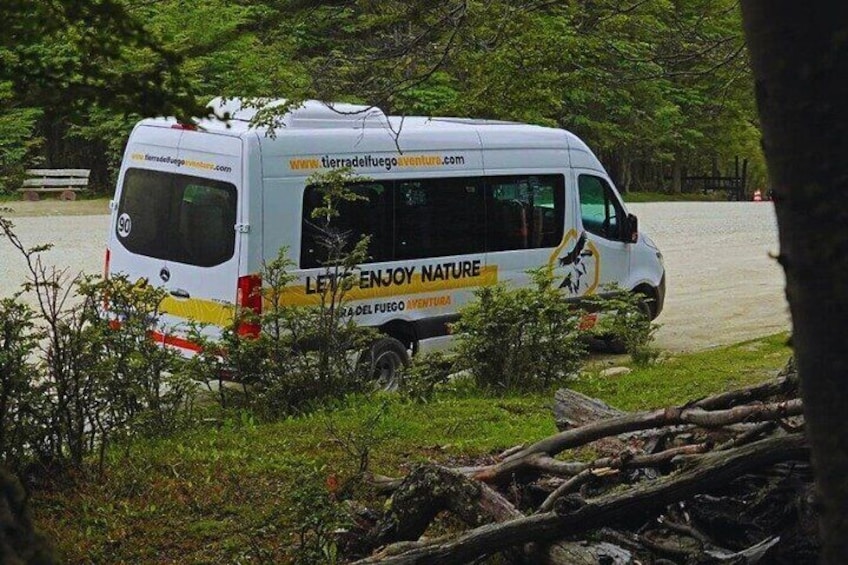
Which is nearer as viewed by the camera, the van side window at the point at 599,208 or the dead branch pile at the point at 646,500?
the dead branch pile at the point at 646,500

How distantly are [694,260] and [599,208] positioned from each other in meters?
12.1

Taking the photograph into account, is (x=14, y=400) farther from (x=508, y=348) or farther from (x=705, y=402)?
(x=508, y=348)

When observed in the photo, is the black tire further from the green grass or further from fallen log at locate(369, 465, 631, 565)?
fallen log at locate(369, 465, 631, 565)

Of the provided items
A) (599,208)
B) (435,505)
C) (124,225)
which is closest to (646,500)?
(435,505)

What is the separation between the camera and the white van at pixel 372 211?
453 inches

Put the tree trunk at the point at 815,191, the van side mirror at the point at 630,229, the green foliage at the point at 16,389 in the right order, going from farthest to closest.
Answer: the van side mirror at the point at 630,229, the green foliage at the point at 16,389, the tree trunk at the point at 815,191

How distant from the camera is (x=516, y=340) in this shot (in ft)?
34.0

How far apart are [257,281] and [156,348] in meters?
3.48

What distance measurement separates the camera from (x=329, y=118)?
12.1 m

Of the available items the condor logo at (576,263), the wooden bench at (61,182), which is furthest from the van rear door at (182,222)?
the wooden bench at (61,182)

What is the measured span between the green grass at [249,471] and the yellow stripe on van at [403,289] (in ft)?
7.17

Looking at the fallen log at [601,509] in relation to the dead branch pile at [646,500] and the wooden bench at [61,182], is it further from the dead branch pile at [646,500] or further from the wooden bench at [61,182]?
the wooden bench at [61,182]

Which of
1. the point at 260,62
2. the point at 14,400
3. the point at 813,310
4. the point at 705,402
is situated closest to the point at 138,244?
the point at 260,62

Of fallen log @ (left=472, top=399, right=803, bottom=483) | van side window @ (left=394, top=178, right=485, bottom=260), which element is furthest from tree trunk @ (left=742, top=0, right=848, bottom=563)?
van side window @ (left=394, top=178, right=485, bottom=260)
